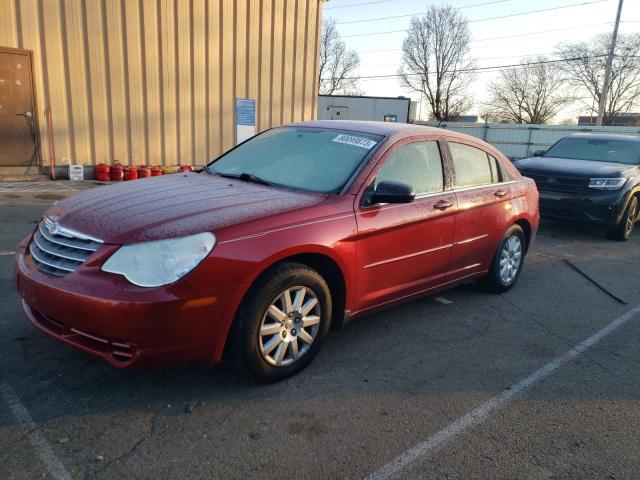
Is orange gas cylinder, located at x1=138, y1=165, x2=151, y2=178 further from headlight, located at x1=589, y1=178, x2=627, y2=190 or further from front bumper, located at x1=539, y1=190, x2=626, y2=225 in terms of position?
headlight, located at x1=589, y1=178, x2=627, y2=190

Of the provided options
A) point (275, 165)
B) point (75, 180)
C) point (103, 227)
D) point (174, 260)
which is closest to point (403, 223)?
point (275, 165)

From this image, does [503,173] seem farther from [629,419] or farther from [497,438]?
[497,438]

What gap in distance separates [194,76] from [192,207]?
10.1 metres

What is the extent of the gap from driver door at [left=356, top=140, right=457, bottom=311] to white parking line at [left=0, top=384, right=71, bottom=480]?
2008mm

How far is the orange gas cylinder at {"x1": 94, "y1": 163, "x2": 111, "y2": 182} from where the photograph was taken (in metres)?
11.0

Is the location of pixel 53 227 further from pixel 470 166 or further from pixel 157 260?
pixel 470 166

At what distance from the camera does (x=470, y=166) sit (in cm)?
464

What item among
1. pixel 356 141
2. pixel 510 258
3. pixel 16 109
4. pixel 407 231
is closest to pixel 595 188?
pixel 510 258

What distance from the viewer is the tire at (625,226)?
8.31 meters

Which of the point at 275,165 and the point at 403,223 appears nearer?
the point at 403,223

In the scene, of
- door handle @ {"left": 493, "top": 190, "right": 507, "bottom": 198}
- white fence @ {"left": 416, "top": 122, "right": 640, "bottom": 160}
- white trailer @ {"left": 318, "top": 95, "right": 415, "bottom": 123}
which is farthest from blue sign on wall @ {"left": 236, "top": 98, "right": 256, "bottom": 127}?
white trailer @ {"left": 318, "top": 95, "right": 415, "bottom": 123}

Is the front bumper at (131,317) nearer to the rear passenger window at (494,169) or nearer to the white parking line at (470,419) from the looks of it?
the white parking line at (470,419)

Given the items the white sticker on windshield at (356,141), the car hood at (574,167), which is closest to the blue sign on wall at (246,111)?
the car hood at (574,167)

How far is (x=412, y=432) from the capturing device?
2.78 meters
